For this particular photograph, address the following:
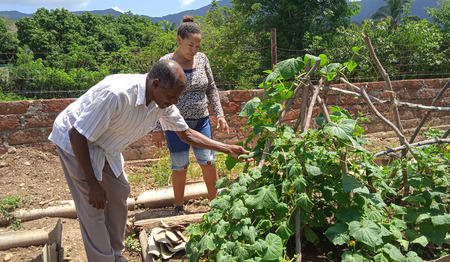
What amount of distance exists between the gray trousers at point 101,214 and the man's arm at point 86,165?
0.55 feet

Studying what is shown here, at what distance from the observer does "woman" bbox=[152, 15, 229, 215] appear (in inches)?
125

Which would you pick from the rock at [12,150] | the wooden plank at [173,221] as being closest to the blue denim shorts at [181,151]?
the wooden plank at [173,221]

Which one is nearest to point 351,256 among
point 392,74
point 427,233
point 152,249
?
point 427,233

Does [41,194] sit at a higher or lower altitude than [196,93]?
lower

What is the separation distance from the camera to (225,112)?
522 centimetres

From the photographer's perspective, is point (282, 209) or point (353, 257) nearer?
point (353, 257)

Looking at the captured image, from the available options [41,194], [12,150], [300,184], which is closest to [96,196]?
[300,184]

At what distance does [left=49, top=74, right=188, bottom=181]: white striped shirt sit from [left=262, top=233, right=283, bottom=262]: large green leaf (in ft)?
3.51

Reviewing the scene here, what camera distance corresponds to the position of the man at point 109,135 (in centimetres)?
203

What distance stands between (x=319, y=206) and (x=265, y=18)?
12.2m

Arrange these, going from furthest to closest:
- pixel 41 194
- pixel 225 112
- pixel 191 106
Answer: pixel 225 112
pixel 41 194
pixel 191 106

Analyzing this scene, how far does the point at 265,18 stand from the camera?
13.6 metres

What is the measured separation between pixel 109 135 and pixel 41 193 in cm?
240

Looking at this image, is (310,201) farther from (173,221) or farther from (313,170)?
(173,221)
